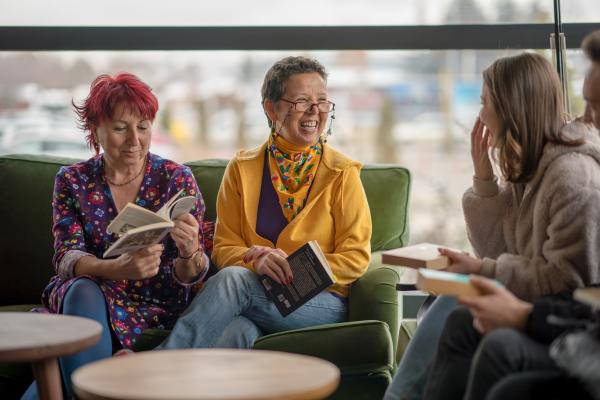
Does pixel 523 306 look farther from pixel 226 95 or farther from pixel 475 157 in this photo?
pixel 226 95

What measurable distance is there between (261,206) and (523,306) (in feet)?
4.06

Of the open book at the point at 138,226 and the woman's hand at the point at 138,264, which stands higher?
the open book at the point at 138,226

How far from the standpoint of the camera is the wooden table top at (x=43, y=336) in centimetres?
224

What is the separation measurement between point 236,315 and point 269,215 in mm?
386

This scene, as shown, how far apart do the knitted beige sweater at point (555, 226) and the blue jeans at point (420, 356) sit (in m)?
0.18

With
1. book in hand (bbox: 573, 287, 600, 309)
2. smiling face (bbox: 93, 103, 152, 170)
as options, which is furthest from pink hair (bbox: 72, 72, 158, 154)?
book in hand (bbox: 573, 287, 600, 309)

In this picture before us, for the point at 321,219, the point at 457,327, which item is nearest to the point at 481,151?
the point at 321,219

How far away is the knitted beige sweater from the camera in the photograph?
233cm

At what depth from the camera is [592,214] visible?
2.33 meters

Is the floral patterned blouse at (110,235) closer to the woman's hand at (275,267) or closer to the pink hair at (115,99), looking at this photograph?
the pink hair at (115,99)

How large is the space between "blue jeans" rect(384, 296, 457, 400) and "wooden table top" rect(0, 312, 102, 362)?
82 cm

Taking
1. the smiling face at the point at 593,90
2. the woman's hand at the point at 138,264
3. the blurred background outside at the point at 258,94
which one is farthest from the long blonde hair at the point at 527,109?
the blurred background outside at the point at 258,94

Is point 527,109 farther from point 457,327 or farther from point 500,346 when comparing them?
point 500,346

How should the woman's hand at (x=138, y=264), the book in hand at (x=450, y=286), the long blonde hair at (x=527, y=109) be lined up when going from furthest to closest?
the woman's hand at (x=138, y=264) < the long blonde hair at (x=527, y=109) < the book in hand at (x=450, y=286)
